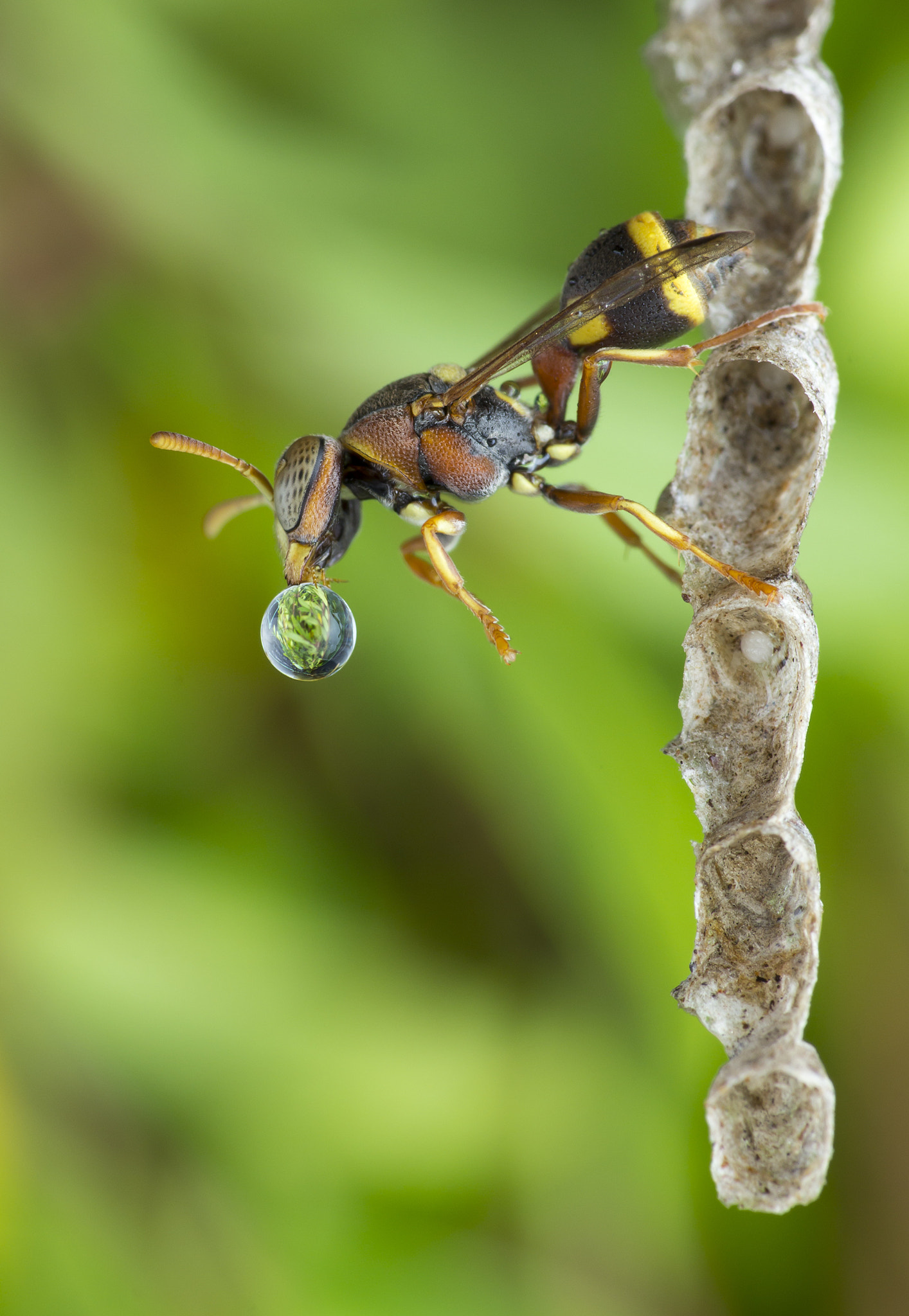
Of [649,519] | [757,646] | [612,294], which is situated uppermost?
[612,294]

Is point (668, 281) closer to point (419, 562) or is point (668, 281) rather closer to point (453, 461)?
point (453, 461)

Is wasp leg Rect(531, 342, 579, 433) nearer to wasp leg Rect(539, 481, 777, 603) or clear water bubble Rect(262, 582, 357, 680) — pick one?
wasp leg Rect(539, 481, 777, 603)

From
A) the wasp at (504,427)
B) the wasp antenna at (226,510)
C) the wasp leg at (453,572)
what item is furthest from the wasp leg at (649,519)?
the wasp antenna at (226,510)

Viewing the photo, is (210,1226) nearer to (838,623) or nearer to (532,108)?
(838,623)

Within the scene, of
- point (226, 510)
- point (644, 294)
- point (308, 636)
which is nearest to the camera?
point (308, 636)

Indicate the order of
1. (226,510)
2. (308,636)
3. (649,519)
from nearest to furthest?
(308,636) < (649,519) < (226,510)

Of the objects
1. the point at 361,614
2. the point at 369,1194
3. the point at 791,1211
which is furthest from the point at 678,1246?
the point at 361,614

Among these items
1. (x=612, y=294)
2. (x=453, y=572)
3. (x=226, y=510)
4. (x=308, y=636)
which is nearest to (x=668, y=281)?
(x=612, y=294)

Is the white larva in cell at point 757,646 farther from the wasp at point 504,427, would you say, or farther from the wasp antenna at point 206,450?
the wasp antenna at point 206,450
